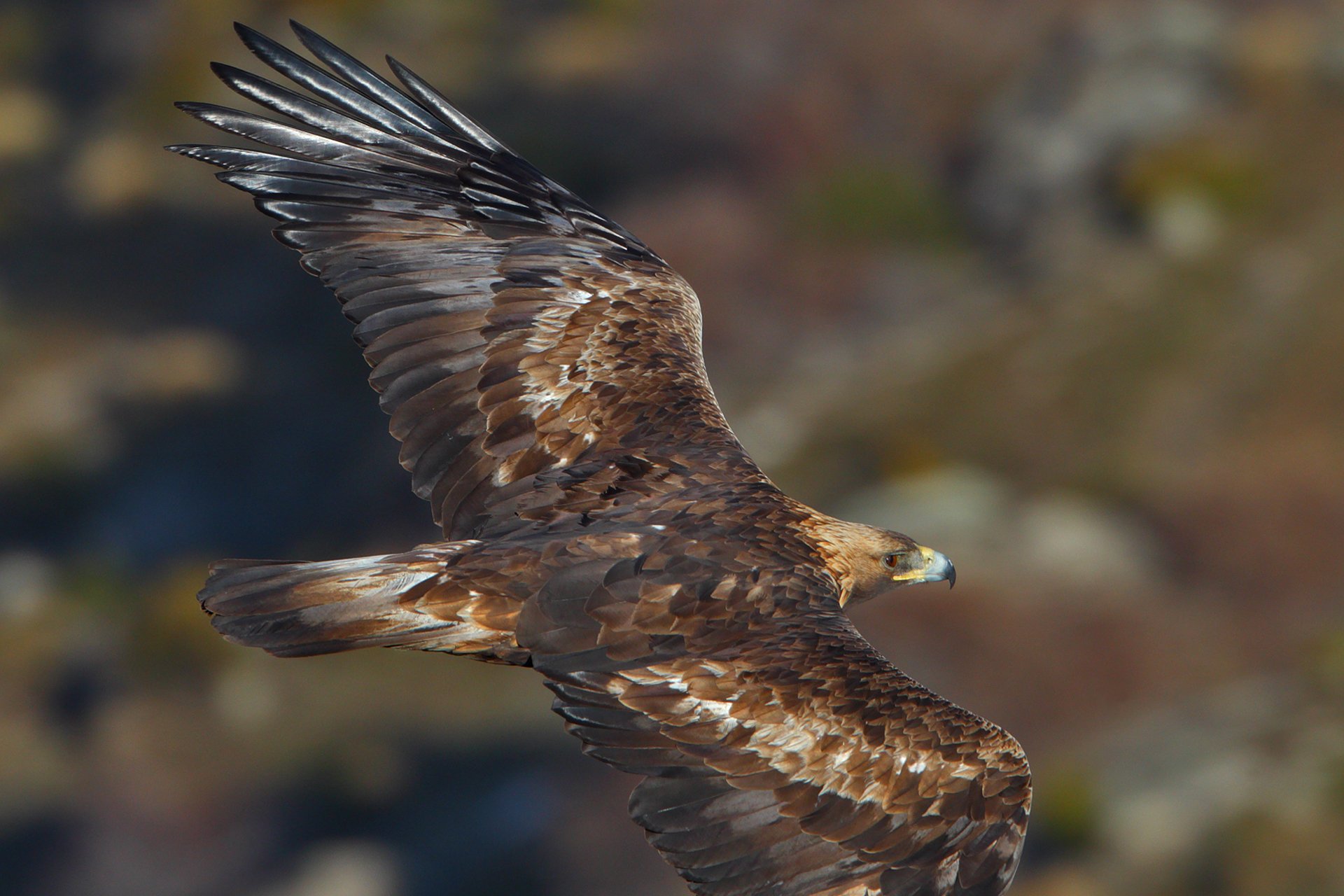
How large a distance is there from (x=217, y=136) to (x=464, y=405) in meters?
44.8

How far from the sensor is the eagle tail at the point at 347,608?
337 inches

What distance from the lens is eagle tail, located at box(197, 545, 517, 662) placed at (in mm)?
8570

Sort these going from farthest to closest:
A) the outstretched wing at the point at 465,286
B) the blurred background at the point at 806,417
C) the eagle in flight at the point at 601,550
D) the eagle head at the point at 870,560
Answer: the blurred background at the point at 806,417, the outstretched wing at the point at 465,286, the eagle head at the point at 870,560, the eagle in flight at the point at 601,550

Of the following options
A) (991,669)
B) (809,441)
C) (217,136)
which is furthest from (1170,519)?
(217,136)

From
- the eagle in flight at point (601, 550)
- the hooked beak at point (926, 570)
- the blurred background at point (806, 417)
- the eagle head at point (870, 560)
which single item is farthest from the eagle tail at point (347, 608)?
the blurred background at point (806, 417)

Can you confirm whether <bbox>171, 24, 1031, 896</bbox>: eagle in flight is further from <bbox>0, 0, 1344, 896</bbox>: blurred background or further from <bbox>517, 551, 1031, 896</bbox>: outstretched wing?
<bbox>0, 0, 1344, 896</bbox>: blurred background

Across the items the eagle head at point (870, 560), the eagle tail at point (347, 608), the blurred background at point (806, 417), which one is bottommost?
the eagle tail at point (347, 608)

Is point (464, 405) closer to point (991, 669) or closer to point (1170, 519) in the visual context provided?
point (991, 669)

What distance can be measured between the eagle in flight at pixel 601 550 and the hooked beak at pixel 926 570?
2cm

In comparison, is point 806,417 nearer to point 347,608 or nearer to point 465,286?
point 465,286

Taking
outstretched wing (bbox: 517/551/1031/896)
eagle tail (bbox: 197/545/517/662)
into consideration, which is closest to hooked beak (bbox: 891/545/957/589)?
outstretched wing (bbox: 517/551/1031/896)

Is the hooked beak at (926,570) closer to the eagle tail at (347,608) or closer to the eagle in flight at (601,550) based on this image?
the eagle in flight at (601,550)

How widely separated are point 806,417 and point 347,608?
29907 mm

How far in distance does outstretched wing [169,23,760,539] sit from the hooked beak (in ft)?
4.01
